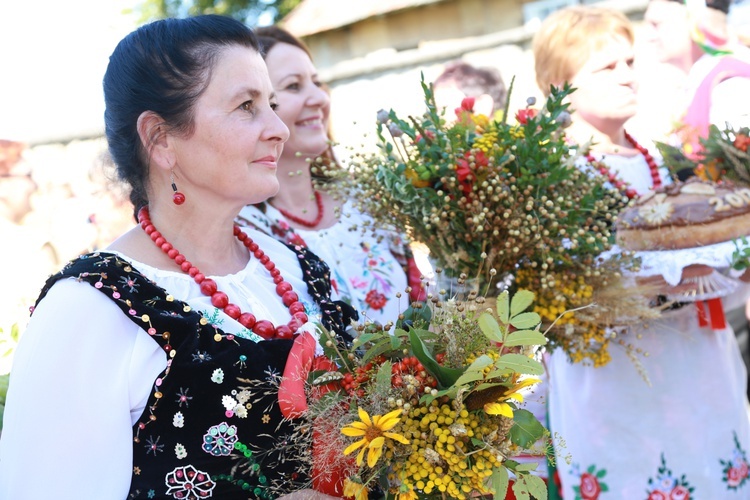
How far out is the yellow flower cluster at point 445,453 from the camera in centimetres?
165

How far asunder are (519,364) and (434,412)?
0.20 meters

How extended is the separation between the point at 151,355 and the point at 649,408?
83.1 inches

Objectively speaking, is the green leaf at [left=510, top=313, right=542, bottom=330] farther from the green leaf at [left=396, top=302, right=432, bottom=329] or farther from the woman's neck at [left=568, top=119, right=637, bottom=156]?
the woman's neck at [left=568, top=119, right=637, bottom=156]

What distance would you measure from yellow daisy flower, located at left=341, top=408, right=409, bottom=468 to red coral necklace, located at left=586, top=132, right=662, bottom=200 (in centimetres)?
146

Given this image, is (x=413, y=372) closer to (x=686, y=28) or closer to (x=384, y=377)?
(x=384, y=377)

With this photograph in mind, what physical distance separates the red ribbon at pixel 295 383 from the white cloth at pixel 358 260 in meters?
1.07

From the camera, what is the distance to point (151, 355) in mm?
1803

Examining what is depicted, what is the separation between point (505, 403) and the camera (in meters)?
1.71

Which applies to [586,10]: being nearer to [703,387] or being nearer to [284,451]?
[703,387]

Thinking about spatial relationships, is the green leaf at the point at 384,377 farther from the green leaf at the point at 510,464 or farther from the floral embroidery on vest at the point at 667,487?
the floral embroidery on vest at the point at 667,487

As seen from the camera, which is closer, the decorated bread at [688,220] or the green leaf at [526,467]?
the green leaf at [526,467]

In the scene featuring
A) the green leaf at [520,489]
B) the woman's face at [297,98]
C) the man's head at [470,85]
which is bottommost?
the green leaf at [520,489]

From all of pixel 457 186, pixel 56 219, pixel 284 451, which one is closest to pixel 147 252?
pixel 284 451

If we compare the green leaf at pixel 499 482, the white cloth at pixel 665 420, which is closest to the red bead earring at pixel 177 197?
the green leaf at pixel 499 482
